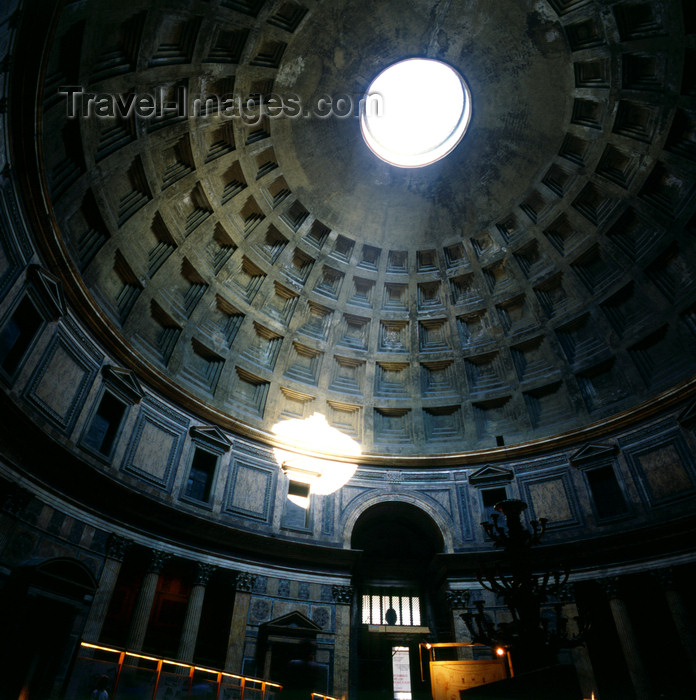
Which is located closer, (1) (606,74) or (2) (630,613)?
(2) (630,613)

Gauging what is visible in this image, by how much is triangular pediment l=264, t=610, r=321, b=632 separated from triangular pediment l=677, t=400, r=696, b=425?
1330 cm

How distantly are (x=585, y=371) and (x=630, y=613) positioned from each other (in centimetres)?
846

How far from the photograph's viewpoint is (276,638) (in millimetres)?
13609

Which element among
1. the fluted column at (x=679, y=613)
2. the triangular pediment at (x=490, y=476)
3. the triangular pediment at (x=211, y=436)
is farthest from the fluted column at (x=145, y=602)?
the fluted column at (x=679, y=613)

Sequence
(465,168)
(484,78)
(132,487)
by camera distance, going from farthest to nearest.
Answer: (465,168) < (484,78) < (132,487)

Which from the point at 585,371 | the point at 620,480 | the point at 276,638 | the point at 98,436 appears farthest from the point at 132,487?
the point at 585,371

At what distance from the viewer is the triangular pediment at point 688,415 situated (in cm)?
1438

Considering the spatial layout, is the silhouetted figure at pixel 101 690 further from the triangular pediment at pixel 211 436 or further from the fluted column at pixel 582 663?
the fluted column at pixel 582 663

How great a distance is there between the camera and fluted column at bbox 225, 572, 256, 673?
1290 cm

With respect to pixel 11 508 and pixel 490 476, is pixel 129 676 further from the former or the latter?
pixel 490 476

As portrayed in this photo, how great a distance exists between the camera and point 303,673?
13.4 metres

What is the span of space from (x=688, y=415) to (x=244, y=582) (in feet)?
49.2

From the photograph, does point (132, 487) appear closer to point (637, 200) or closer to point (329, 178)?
point (329, 178)

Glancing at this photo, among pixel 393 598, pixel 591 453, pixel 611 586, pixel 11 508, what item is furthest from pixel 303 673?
pixel 591 453
